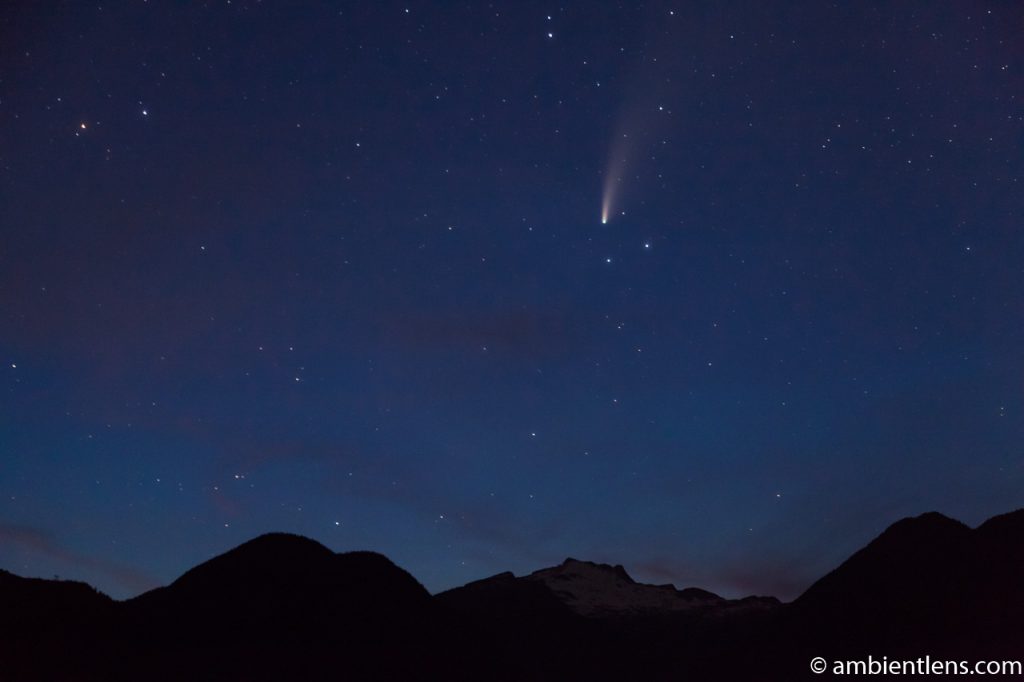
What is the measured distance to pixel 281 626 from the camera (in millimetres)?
59594

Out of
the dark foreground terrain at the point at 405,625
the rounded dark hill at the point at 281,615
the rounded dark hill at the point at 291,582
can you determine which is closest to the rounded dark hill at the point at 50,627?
the dark foreground terrain at the point at 405,625

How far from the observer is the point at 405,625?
7250 centimetres

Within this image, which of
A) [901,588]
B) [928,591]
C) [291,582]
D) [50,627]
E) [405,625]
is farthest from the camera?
[901,588]

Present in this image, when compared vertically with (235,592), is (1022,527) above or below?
above

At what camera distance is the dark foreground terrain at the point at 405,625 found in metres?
42.4

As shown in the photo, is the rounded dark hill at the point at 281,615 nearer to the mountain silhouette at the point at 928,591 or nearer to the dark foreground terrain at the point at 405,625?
the dark foreground terrain at the point at 405,625

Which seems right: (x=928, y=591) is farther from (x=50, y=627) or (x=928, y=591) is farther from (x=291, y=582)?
(x=50, y=627)

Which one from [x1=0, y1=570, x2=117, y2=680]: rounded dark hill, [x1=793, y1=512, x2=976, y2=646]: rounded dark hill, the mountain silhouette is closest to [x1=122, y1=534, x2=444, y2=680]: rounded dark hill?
[x1=0, y1=570, x2=117, y2=680]: rounded dark hill

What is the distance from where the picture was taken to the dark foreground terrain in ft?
139

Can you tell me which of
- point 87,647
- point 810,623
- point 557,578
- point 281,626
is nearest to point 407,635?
point 281,626

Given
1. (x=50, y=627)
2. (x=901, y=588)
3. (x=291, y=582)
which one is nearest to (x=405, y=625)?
(x=291, y=582)

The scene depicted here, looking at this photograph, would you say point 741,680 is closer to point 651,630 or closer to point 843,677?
point 843,677

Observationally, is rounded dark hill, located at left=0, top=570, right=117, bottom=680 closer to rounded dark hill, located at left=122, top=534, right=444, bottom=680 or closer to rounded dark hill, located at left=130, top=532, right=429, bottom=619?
rounded dark hill, located at left=122, top=534, right=444, bottom=680

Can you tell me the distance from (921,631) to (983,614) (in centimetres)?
542
